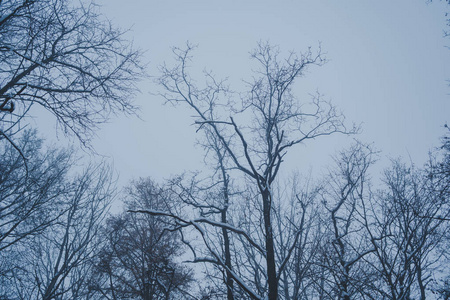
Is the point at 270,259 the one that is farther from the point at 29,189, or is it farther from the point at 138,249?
the point at 138,249

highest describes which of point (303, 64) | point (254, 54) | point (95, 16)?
point (254, 54)

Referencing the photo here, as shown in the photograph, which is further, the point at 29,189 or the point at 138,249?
the point at 138,249

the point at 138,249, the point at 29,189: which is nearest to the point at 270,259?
the point at 29,189

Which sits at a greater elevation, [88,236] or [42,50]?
[42,50]

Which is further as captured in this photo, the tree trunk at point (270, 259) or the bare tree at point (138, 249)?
the bare tree at point (138, 249)

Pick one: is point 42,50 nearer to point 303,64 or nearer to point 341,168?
point 303,64

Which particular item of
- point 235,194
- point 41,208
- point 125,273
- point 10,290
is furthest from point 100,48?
point 125,273

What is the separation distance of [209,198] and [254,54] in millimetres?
5445

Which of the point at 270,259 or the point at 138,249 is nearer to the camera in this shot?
the point at 270,259

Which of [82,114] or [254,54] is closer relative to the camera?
[82,114]

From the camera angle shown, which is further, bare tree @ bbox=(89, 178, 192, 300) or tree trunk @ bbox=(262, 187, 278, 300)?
bare tree @ bbox=(89, 178, 192, 300)

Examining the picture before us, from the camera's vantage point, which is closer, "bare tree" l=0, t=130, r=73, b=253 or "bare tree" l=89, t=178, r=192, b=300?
"bare tree" l=0, t=130, r=73, b=253

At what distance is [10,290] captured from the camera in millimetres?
9836

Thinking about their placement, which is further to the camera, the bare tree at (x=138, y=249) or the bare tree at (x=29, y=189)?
the bare tree at (x=138, y=249)
